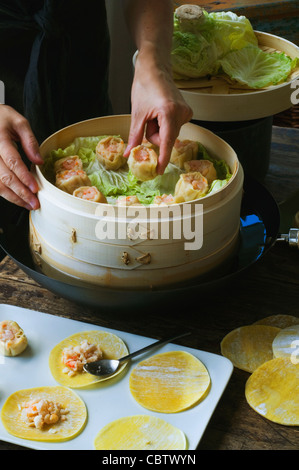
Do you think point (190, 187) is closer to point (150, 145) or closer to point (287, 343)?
point (150, 145)

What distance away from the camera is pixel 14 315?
5.75 feet

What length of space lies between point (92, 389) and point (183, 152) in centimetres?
86

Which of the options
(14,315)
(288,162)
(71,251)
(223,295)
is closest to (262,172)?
(288,162)

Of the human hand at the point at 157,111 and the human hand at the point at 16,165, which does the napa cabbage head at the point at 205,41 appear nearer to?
the human hand at the point at 157,111

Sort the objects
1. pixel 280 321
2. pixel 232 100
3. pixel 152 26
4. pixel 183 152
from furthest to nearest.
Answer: pixel 232 100, pixel 152 26, pixel 183 152, pixel 280 321

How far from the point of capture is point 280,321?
178 centimetres

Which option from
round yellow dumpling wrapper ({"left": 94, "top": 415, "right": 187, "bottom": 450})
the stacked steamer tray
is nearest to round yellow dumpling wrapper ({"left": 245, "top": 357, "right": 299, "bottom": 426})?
round yellow dumpling wrapper ({"left": 94, "top": 415, "right": 187, "bottom": 450})

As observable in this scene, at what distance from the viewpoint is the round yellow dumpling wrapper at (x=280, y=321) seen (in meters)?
1.76

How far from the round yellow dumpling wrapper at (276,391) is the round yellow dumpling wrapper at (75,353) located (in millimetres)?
353

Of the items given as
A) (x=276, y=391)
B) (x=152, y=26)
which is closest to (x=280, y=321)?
(x=276, y=391)

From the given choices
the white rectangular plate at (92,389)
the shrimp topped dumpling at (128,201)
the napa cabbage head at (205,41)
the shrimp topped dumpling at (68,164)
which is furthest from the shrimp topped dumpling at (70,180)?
the napa cabbage head at (205,41)

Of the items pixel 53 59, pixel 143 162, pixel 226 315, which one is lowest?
pixel 226 315

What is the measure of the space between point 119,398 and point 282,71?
1.71 m
